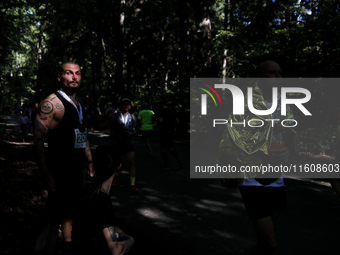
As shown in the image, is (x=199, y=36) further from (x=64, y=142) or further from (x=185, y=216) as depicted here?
(x=64, y=142)

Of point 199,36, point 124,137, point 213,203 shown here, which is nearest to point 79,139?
point 124,137

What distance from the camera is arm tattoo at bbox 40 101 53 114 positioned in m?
2.95

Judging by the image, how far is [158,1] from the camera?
837 inches

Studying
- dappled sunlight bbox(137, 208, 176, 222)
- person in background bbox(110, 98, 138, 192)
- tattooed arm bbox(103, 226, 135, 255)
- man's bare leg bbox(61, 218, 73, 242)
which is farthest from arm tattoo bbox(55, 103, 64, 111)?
person in background bbox(110, 98, 138, 192)

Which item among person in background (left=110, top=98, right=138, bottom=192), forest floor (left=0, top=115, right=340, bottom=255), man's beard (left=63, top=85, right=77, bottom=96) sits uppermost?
man's beard (left=63, top=85, right=77, bottom=96)

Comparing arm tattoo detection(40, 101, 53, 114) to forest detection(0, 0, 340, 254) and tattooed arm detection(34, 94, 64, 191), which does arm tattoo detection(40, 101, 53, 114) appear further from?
forest detection(0, 0, 340, 254)

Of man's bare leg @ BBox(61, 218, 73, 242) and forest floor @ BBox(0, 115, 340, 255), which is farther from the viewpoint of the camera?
forest floor @ BBox(0, 115, 340, 255)

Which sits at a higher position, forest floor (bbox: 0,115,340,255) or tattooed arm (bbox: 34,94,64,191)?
tattooed arm (bbox: 34,94,64,191)

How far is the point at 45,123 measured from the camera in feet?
9.73

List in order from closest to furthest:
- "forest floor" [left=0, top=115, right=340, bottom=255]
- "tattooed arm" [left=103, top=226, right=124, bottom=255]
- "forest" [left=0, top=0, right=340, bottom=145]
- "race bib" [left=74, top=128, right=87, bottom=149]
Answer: "tattooed arm" [left=103, top=226, right=124, bottom=255]
"race bib" [left=74, top=128, right=87, bottom=149]
"forest floor" [left=0, top=115, right=340, bottom=255]
"forest" [left=0, top=0, right=340, bottom=145]

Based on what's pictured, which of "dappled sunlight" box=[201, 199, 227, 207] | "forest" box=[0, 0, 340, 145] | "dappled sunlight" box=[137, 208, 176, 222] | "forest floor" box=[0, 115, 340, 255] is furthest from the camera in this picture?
"forest" box=[0, 0, 340, 145]

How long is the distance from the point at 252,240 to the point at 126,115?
3874mm

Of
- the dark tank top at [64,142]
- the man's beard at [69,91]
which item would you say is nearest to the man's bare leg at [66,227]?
the dark tank top at [64,142]

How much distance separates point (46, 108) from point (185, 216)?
3.23 meters
